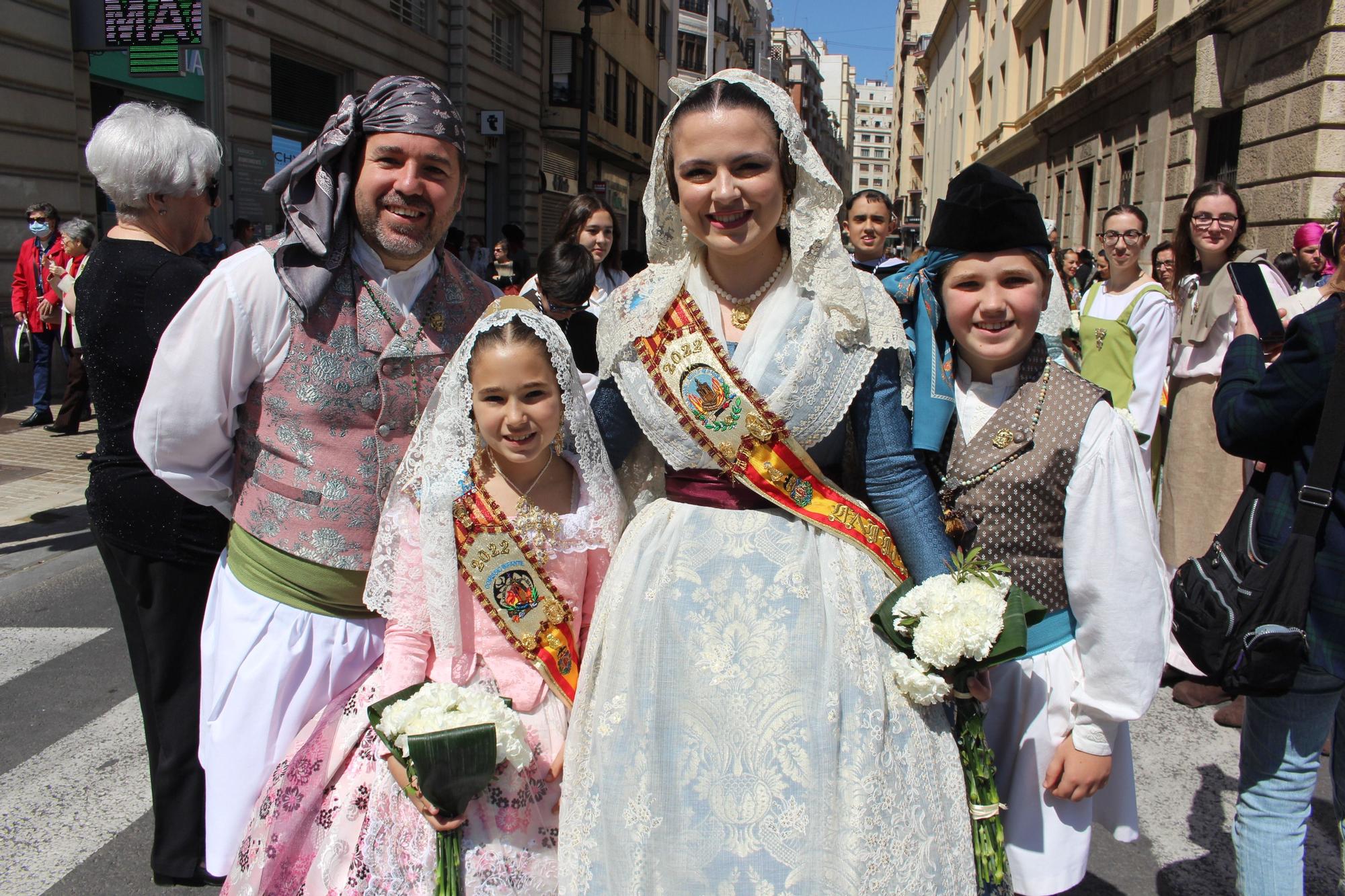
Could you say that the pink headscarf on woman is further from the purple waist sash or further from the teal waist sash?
the purple waist sash

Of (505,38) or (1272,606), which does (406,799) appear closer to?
(1272,606)

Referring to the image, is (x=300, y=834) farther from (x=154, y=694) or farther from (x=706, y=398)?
(x=706, y=398)

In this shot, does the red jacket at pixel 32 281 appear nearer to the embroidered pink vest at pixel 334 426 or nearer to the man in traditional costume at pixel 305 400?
the man in traditional costume at pixel 305 400

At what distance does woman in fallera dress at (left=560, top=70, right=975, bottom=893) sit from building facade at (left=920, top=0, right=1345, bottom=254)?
1034cm

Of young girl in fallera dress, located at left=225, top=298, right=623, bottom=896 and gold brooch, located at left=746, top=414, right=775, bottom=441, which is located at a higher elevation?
gold brooch, located at left=746, top=414, right=775, bottom=441

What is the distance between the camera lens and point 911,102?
241 ft

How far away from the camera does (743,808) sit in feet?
6.19

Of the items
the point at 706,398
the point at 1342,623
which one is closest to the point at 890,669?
the point at 706,398

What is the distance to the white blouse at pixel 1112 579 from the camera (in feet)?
6.48

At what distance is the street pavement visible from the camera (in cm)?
311

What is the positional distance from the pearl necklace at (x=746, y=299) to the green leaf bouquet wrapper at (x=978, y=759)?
704 millimetres

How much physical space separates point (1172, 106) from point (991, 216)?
A: 591 inches

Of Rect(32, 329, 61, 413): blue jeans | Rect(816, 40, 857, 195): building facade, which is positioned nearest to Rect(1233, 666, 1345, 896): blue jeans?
Rect(32, 329, 61, 413): blue jeans

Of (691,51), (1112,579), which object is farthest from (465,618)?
(691,51)
